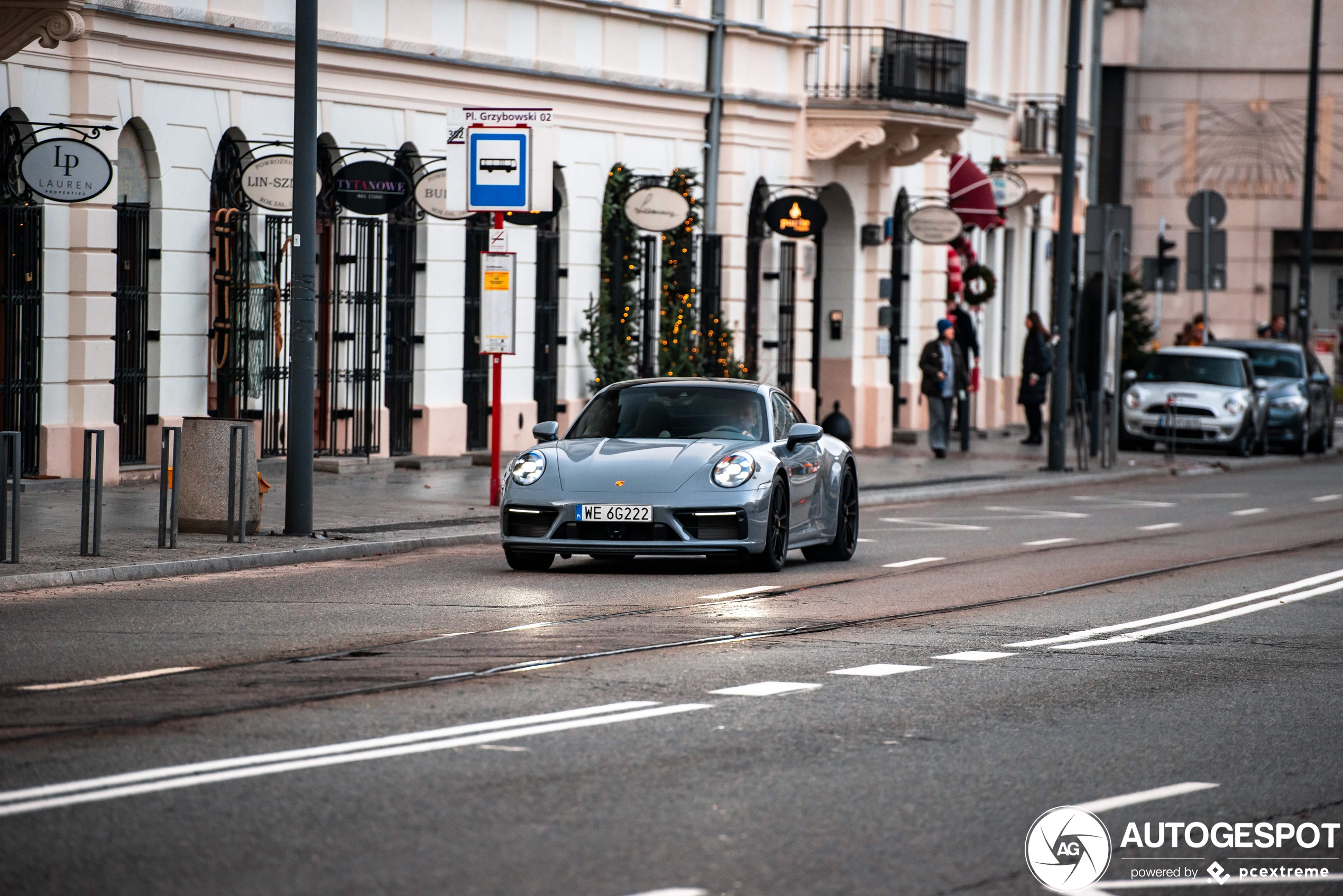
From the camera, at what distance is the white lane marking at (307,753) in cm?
705

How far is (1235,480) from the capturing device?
3038cm

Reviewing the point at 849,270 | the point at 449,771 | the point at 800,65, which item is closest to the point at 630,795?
the point at 449,771

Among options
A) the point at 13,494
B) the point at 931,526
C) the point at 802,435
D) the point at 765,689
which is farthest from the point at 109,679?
the point at 931,526

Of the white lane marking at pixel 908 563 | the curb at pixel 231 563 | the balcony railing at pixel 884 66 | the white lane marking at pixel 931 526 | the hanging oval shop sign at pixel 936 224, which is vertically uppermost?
the balcony railing at pixel 884 66

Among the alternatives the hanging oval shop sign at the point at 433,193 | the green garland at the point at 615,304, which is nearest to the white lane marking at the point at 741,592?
the hanging oval shop sign at the point at 433,193

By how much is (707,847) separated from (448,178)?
14160 millimetres

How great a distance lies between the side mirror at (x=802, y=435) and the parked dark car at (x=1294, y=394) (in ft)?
75.8

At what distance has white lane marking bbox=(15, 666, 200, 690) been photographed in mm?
9211

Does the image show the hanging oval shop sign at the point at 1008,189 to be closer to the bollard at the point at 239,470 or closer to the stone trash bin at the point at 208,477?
the stone trash bin at the point at 208,477

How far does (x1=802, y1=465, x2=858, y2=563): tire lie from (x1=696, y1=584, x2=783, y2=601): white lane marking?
2073mm

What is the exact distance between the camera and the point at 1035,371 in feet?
121

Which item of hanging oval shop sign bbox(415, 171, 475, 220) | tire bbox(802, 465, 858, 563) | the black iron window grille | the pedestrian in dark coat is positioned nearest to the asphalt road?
tire bbox(802, 465, 858, 563)

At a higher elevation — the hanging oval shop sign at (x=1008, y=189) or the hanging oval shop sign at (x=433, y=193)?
the hanging oval shop sign at (x=1008, y=189)

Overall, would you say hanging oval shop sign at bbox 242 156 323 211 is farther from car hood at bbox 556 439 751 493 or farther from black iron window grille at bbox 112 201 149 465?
car hood at bbox 556 439 751 493
